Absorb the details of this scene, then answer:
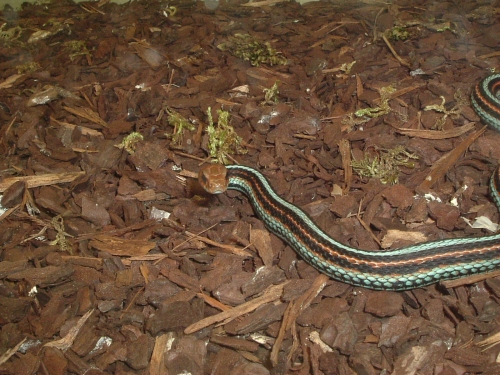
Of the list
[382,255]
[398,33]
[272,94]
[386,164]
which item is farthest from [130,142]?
[398,33]

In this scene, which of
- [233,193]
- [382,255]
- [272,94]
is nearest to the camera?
[382,255]

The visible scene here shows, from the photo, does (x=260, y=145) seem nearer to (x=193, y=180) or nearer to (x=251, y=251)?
(x=193, y=180)

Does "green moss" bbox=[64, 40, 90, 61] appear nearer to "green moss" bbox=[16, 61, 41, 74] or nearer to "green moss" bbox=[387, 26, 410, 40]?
"green moss" bbox=[16, 61, 41, 74]

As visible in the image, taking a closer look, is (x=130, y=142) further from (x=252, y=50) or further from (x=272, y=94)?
(x=252, y=50)

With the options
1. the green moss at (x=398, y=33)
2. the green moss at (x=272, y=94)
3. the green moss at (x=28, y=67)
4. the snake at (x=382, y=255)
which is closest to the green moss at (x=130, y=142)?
the snake at (x=382, y=255)

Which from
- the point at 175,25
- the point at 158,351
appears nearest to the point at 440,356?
the point at 158,351
